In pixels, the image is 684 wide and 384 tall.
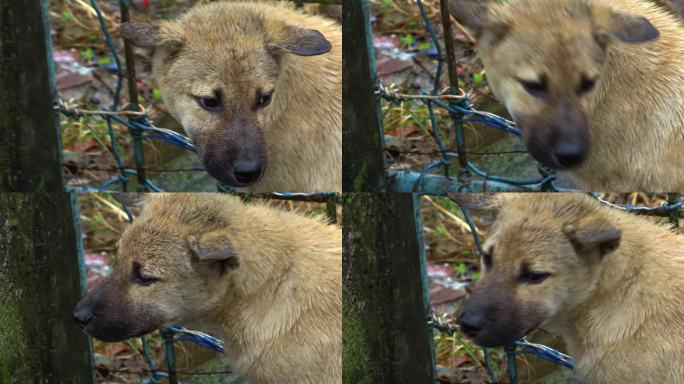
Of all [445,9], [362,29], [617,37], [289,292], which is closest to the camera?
[617,37]

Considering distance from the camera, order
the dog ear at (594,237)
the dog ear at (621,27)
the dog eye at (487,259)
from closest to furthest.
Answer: the dog ear at (621,27), the dog ear at (594,237), the dog eye at (487,259)

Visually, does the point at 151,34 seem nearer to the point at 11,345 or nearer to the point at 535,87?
the point at 535,87

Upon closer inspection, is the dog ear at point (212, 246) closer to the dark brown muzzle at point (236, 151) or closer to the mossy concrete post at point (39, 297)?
the dark brown muzzle at point (236, 151)

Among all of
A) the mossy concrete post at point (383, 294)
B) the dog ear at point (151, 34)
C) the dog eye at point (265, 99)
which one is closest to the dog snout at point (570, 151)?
the mossy concrete post at point (383, 294)

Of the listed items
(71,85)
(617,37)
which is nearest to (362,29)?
(617,37)

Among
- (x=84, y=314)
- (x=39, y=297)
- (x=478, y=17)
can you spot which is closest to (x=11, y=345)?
(x=39, y=297)

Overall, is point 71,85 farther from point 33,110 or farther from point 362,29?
point 362,29
